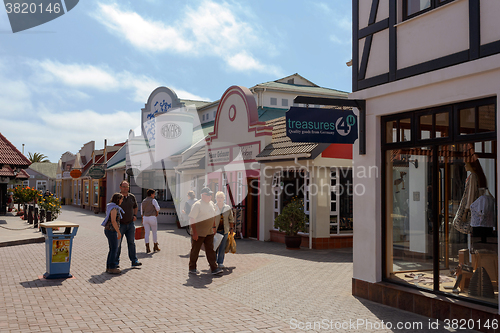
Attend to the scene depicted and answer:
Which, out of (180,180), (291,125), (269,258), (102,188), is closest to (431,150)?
(291,125)

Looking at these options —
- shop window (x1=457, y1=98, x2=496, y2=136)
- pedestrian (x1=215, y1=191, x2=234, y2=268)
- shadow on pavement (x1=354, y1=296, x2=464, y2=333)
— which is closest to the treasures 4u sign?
shop window (x1=457, y1=98, x2=496, y2=136)

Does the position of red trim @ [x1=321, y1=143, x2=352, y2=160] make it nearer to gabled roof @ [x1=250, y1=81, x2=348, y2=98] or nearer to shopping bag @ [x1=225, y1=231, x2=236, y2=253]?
shopping bag @ [x1=225, y1=231, x2=236, y2=253]

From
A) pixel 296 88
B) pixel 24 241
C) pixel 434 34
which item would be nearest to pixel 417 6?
pixel 434 34

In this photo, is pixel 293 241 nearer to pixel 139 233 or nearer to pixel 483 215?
pixel 139 233

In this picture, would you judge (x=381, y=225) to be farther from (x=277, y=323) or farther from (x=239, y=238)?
(x=239, y=238)

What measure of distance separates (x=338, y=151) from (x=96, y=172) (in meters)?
24.4

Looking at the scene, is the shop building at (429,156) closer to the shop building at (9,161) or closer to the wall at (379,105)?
the wall at (379,105)

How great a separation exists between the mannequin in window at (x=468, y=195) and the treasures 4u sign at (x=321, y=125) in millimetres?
1895

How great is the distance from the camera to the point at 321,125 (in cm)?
745

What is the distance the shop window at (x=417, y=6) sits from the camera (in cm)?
638

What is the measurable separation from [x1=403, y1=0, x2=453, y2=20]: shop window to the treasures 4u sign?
1.77 meters

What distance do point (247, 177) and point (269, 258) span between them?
533 centimetres

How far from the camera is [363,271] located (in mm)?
7484

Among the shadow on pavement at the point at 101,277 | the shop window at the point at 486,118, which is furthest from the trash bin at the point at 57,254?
the shop window at the point at 486,118
